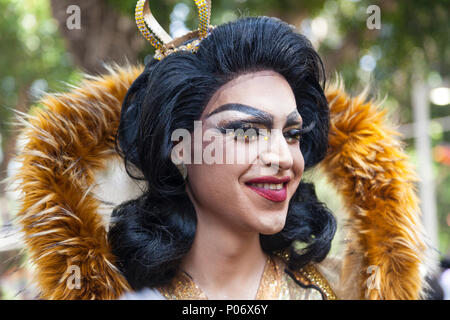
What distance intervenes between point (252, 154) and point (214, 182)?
0.50ft

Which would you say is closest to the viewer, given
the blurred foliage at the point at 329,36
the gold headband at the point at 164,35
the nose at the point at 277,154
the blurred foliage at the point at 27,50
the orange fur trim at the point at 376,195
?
the nose at the point at 277,154

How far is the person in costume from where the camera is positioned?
130 centimetres

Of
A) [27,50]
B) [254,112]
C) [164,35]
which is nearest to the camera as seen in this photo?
[254,112]

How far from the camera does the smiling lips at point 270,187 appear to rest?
1.28 m

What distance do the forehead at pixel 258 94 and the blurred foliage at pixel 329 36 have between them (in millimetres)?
1255

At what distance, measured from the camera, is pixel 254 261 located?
1534 mm

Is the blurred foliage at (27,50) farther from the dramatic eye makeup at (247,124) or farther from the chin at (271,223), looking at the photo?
the chin at (271,223)

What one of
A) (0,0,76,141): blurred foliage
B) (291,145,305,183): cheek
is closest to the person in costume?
(291,145,305,183): cheek

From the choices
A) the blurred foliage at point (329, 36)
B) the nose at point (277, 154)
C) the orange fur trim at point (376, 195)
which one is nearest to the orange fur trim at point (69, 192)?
the nose at point (277, 154)

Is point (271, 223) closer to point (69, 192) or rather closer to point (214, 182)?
point (214, 182)

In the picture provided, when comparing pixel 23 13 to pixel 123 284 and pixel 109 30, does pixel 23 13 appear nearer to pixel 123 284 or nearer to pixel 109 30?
pixel 109 30

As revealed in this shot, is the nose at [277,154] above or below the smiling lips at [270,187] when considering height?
above

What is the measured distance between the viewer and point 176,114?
1.37 m

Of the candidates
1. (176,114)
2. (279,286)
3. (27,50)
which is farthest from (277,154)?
(27,50)
